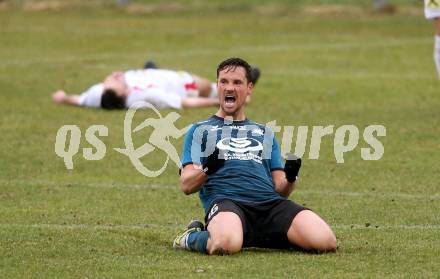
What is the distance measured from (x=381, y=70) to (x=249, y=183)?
41.6 feet

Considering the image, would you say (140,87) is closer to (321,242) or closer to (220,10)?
(321,242)

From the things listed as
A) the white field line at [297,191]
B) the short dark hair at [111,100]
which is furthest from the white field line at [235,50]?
the white field line at [297,191]

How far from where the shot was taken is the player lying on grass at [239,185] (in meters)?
9.16

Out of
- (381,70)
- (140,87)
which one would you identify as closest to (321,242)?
(140,87)

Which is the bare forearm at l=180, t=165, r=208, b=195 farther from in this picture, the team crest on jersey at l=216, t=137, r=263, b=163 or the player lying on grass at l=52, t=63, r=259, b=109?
the player lying on grass at l=52, t=63, r=259, b=109

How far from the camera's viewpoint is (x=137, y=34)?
88.2 ft

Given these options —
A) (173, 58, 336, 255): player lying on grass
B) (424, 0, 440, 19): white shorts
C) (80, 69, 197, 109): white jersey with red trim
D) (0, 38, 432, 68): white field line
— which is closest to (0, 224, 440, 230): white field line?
(173, 58, 336, 255): player lying on grass

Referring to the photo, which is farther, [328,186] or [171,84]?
[171,84]

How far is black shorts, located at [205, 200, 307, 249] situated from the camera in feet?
30.7

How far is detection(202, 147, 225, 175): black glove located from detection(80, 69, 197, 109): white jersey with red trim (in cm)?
887

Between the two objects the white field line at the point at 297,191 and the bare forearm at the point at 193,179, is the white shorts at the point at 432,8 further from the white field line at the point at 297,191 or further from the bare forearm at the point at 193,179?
the bare forearm at the point at 193,179

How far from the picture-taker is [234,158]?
9688 mm

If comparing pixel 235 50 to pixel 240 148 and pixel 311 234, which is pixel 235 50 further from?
pixel 311 234

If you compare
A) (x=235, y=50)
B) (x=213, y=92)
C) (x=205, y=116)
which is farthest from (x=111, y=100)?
(x=235, y=50)
